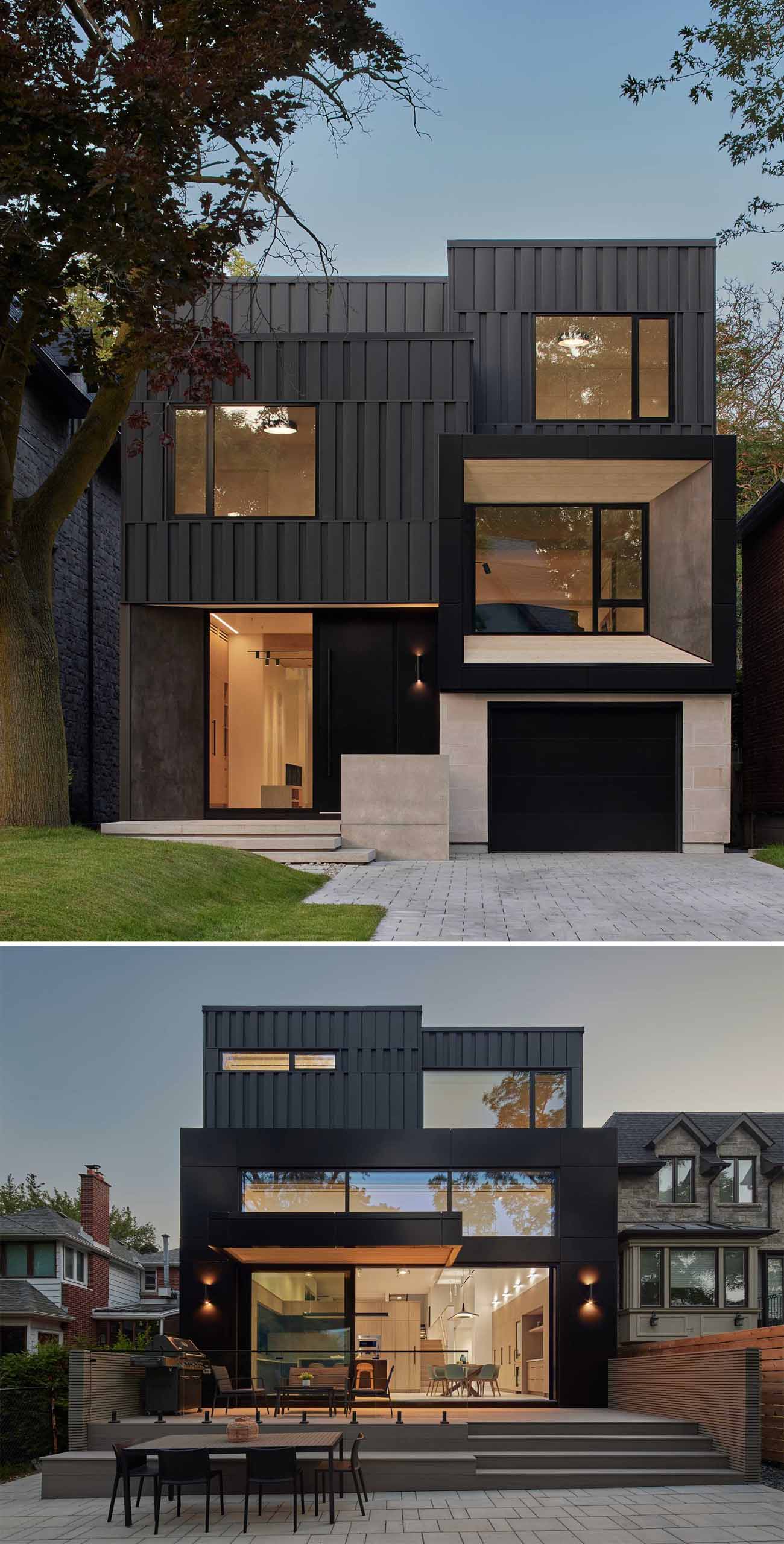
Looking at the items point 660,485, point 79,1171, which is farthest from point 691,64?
point 79,1171

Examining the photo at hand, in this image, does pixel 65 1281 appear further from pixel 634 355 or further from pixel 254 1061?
pixel 634 355

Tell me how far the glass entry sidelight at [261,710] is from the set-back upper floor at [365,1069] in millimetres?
3446

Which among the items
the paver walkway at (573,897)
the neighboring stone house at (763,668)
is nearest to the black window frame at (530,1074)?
the paver walkway at (573,897)

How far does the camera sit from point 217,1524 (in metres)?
8.80

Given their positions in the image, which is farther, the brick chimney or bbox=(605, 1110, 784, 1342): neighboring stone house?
the brick chimney

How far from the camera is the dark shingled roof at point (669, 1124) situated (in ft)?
67.0

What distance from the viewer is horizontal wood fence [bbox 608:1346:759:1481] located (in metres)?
10.1

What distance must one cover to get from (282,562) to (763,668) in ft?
28.7

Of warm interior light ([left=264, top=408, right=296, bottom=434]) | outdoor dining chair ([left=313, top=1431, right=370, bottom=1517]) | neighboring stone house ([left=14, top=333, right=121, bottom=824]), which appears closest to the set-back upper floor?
neighboring stone house ([left=14, top=333, right=121, bottom=824])

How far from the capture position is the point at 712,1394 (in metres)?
10.8

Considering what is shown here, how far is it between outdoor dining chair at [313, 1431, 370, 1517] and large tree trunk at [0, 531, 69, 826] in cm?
720

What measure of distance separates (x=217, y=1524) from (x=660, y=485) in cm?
1384

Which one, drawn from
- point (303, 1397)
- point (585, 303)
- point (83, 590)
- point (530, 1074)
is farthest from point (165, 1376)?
point (585, 303)

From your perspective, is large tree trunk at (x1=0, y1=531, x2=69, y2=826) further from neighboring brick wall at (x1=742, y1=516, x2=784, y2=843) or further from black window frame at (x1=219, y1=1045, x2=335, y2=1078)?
neighboring brick wall at (x1=742, y1=516, x2=784, y2=843)
